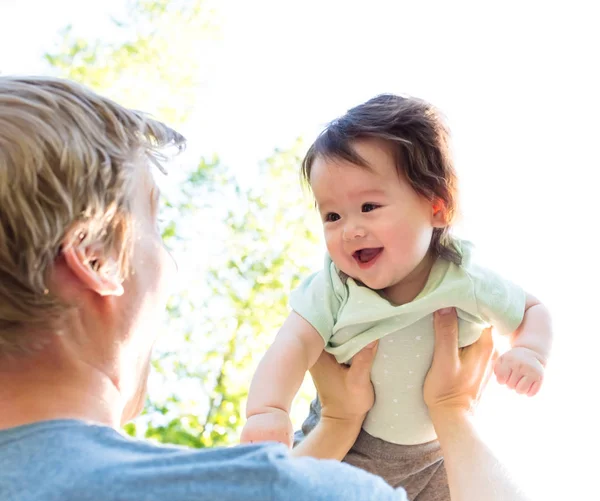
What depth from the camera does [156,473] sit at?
79 centimetres

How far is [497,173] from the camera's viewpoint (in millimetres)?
4777

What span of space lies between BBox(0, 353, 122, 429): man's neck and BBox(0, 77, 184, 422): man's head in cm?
2

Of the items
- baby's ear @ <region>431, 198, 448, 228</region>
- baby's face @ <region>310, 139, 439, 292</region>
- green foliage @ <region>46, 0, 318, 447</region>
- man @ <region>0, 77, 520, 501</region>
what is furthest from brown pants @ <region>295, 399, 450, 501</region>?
green foliage @ <region>46, 0, 318, 447</region>

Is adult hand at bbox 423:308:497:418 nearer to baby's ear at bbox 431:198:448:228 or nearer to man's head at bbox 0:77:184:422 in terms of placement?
baby's ear at bbox 431:198:448:228

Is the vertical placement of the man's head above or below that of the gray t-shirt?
above

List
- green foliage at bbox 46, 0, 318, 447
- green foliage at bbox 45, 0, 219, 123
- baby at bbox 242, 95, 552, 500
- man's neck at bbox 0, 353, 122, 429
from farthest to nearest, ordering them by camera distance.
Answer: green foliage at bbox 45, 0, 219, 123
green foliage at bbox 46, 0, 318, 447
baby at bbox 242, 95, 552, 500
man's neck at bbox 0, 353, 122, 429

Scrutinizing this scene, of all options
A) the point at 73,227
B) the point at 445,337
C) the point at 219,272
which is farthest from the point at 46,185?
the point at 219,272

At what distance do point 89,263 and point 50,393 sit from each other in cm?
17

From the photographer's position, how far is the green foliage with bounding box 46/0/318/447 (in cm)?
491

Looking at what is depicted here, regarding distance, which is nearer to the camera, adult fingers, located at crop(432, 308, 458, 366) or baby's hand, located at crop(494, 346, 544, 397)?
baby's hand, located at crop(494, 346, 544, 397)

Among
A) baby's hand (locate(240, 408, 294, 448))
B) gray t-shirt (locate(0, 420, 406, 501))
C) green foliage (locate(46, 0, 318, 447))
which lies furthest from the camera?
green foliage (locate(46, 0, 318, 447))

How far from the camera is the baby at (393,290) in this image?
1499 mm

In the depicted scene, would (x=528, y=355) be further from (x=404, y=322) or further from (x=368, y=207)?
(x=368, y=207)

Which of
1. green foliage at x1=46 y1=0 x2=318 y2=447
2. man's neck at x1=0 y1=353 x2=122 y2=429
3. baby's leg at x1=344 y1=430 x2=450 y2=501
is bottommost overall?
green foliage at x1=46 y1=0 x2=318 y2=447
